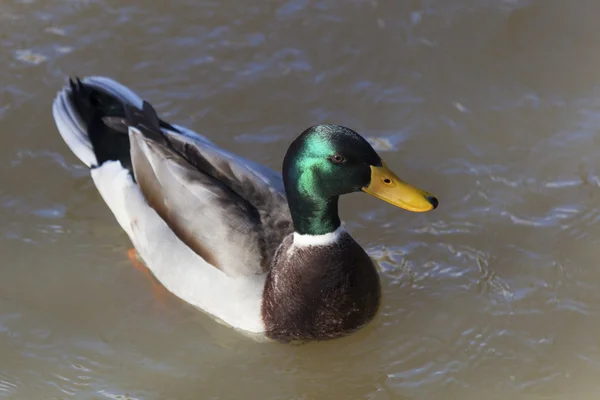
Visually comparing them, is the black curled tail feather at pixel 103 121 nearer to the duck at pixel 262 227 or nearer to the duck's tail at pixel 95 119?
the duck's tail at pixel 95 119

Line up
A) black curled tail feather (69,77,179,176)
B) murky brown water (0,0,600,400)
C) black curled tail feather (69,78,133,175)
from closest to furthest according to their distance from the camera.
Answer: murky brown water (0,0,600,400) < black curled tail feather (69,77,179,176) < black curled tail feather (69,78,133,175)

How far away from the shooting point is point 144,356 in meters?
5.13

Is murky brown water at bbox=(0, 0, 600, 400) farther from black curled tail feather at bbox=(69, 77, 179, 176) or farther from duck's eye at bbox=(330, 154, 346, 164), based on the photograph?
duck's eye at bbox=(330, 154, 346, 164)

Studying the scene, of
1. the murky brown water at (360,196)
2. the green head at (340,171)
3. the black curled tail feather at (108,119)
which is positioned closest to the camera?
the green head at (340,171)

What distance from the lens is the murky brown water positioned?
16.6 ft

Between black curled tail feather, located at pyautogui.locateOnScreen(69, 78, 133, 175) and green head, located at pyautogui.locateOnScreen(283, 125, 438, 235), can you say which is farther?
black curled tail feather, located at pyautogui.locateOnScreen(69, 78, 133, 175)

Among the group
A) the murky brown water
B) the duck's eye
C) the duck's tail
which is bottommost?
the murky brown water

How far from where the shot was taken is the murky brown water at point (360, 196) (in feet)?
16.6

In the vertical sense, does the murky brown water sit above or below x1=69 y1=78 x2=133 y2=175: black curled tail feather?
below

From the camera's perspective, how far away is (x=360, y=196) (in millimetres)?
5969

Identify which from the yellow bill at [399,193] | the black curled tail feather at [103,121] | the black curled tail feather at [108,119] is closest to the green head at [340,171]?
the yellow bill at [399,193]

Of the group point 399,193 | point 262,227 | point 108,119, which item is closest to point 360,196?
point 262,227

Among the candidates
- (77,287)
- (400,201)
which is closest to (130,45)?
(77,287)

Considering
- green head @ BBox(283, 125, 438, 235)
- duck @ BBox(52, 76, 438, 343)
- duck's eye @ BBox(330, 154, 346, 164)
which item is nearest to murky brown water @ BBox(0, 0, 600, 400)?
duck @ BBox(52, 76, 438, 343)
